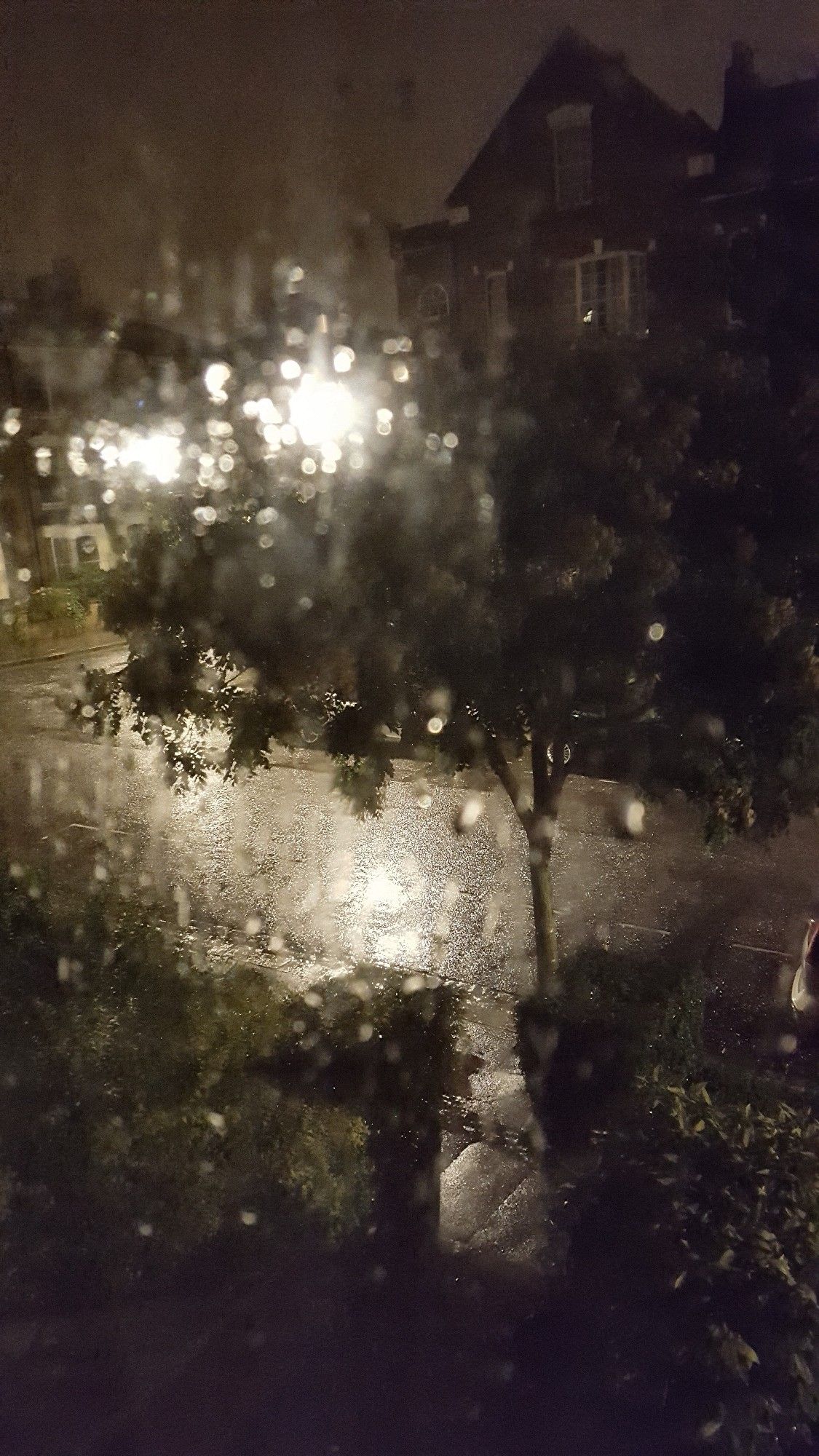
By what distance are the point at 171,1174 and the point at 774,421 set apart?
4.16 meters

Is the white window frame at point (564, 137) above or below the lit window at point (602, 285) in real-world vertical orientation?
above

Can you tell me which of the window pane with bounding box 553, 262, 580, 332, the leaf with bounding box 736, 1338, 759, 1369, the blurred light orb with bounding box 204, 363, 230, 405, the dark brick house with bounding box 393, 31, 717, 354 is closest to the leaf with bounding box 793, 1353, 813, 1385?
the leaf with bounding box 736, 1338, 759, 1369

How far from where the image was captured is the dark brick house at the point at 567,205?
19.3m

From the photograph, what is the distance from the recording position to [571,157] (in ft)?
68.0

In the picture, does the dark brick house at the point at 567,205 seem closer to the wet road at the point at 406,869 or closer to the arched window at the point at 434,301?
the arched window at the point at 434,301

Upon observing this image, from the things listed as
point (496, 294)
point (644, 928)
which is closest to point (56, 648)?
point (496, 294)

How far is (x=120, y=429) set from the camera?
10.3 metres

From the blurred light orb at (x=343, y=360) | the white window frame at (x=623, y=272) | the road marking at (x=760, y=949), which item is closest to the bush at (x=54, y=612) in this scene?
the white window frame at (x=623, y=272)

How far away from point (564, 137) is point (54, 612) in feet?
45.9

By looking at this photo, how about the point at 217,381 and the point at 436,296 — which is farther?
the point at 436,296

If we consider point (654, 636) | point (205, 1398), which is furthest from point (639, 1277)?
point (654, 636)

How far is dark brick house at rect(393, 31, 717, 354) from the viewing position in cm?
1927

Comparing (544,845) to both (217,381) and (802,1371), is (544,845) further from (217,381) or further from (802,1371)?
(217,381)

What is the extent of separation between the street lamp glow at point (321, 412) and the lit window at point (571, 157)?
59.0ft
